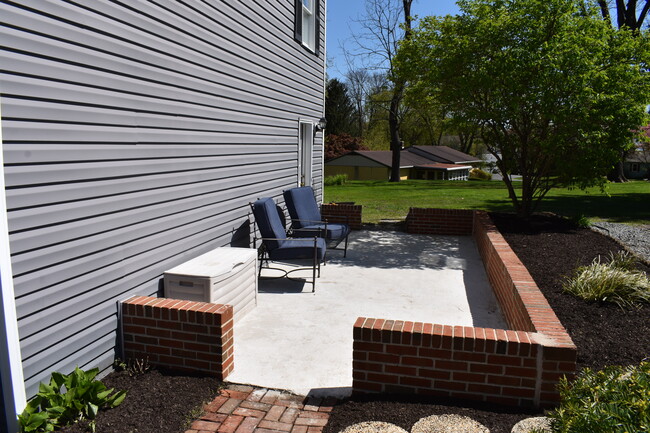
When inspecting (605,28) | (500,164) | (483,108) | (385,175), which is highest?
(605,28)

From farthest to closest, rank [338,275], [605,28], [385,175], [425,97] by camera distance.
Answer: [385,175], [425,97], [605,28], [338,275]

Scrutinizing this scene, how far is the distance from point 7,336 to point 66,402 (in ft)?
1.83

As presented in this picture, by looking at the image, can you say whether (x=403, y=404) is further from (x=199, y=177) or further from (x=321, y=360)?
(x=199, y=177)

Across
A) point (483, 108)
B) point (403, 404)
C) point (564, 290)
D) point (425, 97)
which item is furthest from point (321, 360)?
point (425, 97)

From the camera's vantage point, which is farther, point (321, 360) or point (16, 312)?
point (321, 360)

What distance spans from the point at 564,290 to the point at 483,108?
4.72 meters

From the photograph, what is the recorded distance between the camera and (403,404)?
10.7 feet

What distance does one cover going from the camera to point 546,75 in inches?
317

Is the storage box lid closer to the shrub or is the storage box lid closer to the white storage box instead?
the white storage box

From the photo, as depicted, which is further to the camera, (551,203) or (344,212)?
(551,203)

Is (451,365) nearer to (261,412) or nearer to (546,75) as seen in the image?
(261,412)

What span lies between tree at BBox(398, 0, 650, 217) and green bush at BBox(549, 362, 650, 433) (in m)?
6.80

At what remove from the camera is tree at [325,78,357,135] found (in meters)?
44.6

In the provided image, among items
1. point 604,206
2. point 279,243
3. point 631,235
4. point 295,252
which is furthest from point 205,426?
point 604,206
